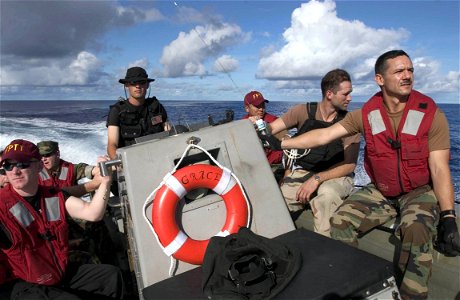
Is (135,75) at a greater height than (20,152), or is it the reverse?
(135,75)

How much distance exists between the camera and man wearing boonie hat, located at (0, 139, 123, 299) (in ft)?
6.25

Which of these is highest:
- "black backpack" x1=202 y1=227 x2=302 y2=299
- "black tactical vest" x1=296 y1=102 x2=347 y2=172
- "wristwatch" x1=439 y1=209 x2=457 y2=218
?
"black tactical vest" x1=296 y1=102 x2=347 y2=172

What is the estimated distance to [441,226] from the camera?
6.89 feet

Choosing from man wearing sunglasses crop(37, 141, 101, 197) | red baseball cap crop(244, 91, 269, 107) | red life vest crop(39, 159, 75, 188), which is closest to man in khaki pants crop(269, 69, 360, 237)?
red baseball cap crop(244, 91, 269, 107)

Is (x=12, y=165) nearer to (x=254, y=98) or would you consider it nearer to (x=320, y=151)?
(x=320, y=151)

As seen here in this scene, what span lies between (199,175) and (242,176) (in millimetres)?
269

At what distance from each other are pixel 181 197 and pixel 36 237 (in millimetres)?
768

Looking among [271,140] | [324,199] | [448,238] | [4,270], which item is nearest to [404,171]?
[448,238]

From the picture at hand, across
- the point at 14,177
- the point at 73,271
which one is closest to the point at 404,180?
the point at 73,271

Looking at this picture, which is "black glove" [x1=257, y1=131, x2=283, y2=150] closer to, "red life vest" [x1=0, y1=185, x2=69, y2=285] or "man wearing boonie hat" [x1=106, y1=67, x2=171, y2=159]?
"red life vest" [x1=0, y1=185, x2=69, y2=285]

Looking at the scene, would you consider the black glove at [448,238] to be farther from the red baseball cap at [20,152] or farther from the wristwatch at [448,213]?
the red baseball cap at [20,152]

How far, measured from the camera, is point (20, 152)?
6.35ft

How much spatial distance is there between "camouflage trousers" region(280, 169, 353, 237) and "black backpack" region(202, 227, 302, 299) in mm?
1123

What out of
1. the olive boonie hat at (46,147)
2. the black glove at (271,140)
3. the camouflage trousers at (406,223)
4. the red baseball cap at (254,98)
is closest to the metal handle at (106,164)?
the black glove at (271,140)
